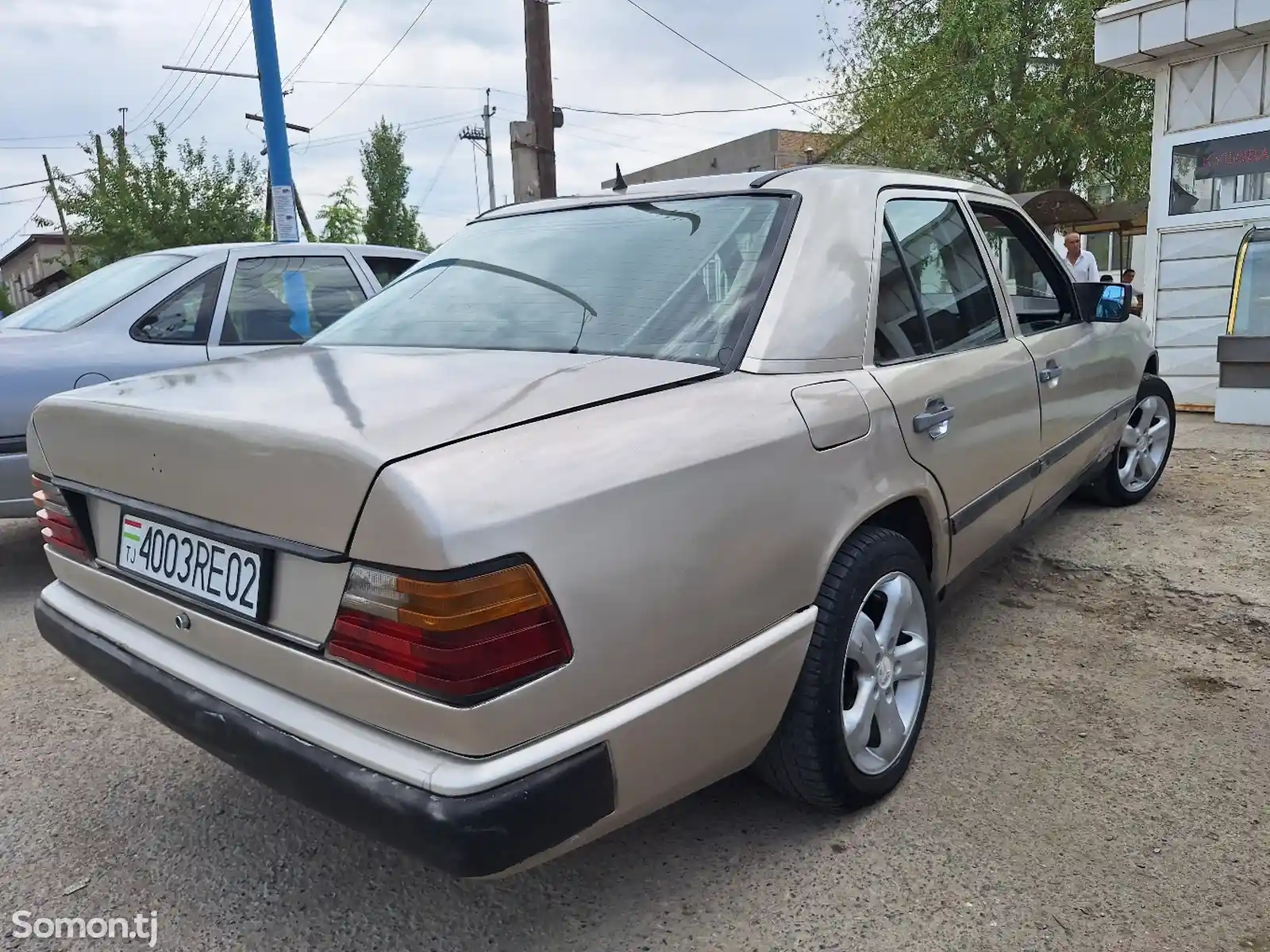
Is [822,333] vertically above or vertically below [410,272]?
below

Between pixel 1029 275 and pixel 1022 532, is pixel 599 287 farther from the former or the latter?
pixel 1029 275

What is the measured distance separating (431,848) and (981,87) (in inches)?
641

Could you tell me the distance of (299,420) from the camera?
1.63 m

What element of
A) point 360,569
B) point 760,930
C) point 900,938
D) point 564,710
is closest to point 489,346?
point 360,569

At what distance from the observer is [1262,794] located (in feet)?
7.61

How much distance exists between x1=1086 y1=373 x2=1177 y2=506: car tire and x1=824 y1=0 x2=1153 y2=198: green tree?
11.7 metres

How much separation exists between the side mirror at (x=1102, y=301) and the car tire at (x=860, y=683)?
196 cm

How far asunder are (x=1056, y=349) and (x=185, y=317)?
4073 millimetres

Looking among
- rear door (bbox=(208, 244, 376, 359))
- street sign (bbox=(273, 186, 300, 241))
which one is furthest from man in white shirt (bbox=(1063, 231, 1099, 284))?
rear door (bbox=(208, 244, 376, 359))

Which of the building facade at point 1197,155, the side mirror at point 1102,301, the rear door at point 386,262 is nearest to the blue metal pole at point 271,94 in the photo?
the rear door at point 386,262

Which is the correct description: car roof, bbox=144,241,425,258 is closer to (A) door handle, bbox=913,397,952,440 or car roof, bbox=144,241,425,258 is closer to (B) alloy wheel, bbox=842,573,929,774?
(A) door handle, bbox=913,397,952,440

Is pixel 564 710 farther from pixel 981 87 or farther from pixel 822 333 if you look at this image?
pixel 981 87

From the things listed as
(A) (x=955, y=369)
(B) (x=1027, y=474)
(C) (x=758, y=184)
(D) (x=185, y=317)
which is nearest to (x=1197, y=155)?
(B) (x=1027, y=474)

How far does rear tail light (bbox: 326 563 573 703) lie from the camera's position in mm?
1429
